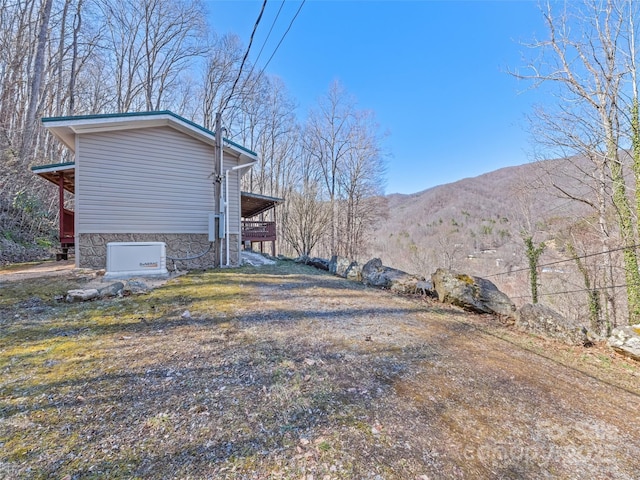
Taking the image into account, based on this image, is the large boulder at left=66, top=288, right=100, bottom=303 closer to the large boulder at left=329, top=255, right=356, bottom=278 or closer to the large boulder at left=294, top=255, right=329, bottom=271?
the large boulder at left=329, top=255, right=356, bottom=278

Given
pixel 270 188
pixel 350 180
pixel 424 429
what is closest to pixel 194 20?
pixel 270 188

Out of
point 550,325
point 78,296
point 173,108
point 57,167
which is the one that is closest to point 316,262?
point 78,296

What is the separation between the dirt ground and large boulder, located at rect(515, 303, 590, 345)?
0.23 meters

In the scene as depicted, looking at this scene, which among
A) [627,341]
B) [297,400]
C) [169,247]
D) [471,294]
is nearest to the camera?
[297,400]

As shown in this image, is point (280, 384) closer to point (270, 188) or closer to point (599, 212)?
point (599, 212)

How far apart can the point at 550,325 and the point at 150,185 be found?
8.99m

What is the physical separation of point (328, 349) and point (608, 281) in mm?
11929

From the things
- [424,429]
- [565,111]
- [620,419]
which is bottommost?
[620,419]

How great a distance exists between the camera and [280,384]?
230 centimetres

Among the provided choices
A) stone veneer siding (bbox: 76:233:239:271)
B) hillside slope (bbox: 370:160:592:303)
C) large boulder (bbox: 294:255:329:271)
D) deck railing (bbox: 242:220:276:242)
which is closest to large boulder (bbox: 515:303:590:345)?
hillside slope (bbox: 370:160:592:303)

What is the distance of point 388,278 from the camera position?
7.20 m

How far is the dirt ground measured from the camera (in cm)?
156

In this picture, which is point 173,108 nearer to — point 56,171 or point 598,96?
point 56,171

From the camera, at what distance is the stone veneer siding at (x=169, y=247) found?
23.1ft
